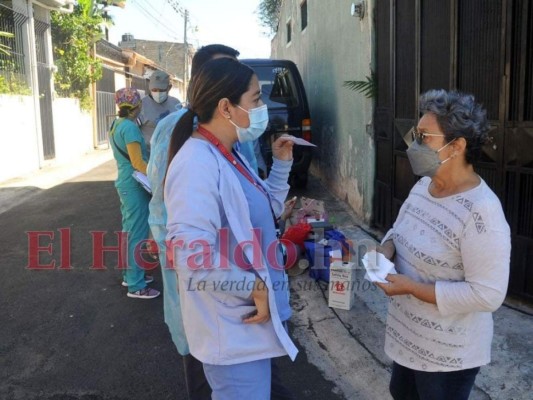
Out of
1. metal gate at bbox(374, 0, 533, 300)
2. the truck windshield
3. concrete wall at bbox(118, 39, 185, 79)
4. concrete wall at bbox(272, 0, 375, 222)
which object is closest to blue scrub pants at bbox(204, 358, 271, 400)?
Result: metal gate at bbox(374, 0, 533, 300)

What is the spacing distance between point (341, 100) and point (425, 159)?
5.79m

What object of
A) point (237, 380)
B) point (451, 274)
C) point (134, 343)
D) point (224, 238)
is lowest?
point (134, 343)

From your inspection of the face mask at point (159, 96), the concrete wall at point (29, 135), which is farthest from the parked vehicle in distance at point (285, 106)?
the concrete wall at point (29, 135)

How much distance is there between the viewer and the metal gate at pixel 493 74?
3.34 m

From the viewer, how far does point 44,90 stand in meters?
13.5

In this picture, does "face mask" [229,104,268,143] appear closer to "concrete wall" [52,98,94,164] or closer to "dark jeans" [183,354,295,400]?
"dark jeans" [183,354,295,400]

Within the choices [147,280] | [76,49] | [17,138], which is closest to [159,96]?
[147,280]

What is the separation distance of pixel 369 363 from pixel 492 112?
6.35 feet

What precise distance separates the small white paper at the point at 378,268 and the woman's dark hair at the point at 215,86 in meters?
0.78

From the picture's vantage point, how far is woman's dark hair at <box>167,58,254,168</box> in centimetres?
181

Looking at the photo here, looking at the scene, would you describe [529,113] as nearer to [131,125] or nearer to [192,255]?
[192,255]

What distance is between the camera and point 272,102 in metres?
7.92

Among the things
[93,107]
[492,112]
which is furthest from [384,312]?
[93,107]

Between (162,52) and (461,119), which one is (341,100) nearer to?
(461,119)
